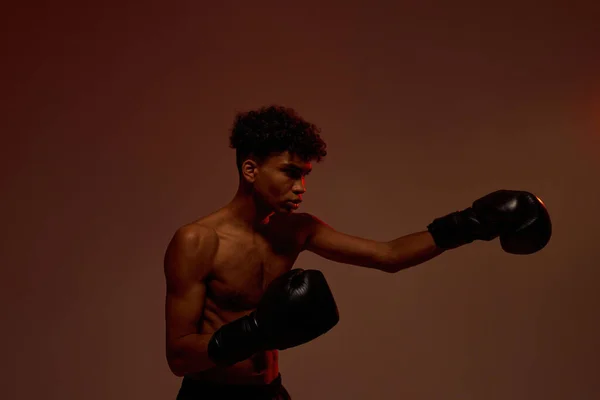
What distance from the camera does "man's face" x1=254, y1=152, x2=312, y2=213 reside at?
161cm

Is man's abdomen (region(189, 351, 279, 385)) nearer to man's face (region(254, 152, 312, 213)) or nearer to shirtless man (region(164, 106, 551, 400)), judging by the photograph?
shirtless man (region(164, 106, 551, 400))

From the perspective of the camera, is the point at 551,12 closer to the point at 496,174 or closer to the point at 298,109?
the point at 496,174

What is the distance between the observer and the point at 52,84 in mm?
2680

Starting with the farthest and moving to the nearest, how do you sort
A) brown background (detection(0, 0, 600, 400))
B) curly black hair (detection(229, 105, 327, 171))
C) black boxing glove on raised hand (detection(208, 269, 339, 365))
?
1. brown background (detection(0, 0, 600, 400))
2. curly black hair (detection(229, 105, 327, 171))
3. black boxing glove on raised hand (detection(208, 269, 339, 365))

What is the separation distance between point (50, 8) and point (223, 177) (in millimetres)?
968

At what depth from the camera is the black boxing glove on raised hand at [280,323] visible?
1404 millimetres

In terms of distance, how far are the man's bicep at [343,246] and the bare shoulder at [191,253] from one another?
321 mm

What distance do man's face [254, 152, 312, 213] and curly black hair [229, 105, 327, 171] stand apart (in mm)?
20

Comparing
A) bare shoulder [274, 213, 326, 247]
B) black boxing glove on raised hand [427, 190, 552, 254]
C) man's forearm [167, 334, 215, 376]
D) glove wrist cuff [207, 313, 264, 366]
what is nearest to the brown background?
bare shoulder [274, 213, 326, 247]

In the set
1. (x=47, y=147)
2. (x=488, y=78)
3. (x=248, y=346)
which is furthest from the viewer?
(x=488, y=78)

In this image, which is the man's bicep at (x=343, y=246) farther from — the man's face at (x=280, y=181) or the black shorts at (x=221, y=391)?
the black shorts at (x=221, y=391)

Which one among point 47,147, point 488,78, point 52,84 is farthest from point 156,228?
point 488,78

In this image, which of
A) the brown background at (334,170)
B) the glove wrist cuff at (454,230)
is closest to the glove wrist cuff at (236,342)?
the glove wrist cuff at (454,230)

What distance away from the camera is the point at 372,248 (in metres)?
1.81
